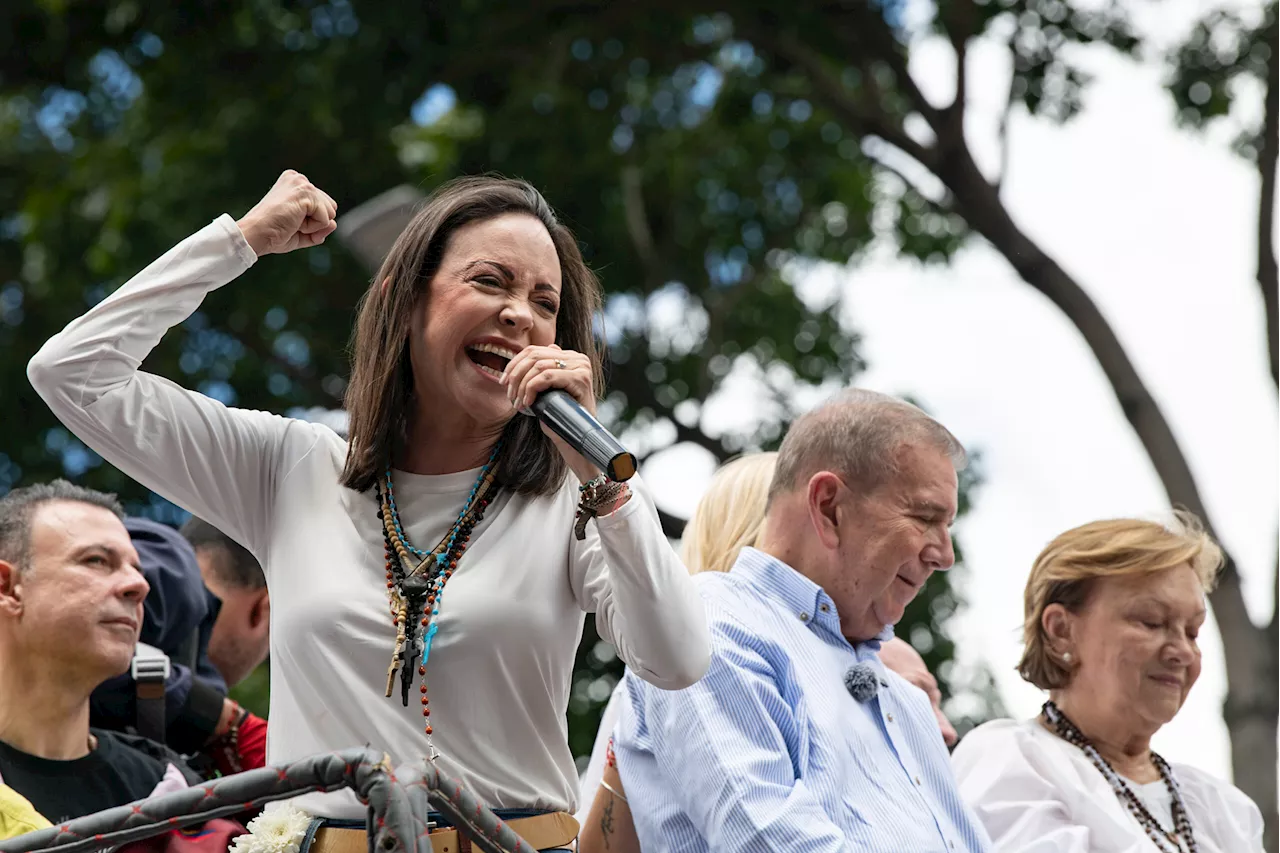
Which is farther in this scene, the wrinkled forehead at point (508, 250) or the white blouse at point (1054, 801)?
the white blouse at point (1054, 801)

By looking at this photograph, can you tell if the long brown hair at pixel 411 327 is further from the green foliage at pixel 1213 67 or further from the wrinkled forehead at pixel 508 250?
the green foliage at pixel 1213 67

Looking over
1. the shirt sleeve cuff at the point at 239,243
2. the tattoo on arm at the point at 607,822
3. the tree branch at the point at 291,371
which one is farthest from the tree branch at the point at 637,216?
the shirt sleeve cuff at the point at 239,243

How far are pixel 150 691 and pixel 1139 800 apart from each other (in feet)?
8.58

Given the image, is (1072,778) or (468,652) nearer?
(468,652)

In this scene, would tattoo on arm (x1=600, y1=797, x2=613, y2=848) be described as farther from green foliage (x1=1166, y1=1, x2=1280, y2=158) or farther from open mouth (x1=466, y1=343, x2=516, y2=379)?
green foliage (x1=1166, y1=1, x2=1280, y2=158)

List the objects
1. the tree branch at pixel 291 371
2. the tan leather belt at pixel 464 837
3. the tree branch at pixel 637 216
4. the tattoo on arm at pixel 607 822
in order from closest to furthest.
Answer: the tan leather belt at pixel 464 837, the tattoo on arm at pixel 607 822, the tree branch at pixel 291 371, the tree branch at pixel 637 216

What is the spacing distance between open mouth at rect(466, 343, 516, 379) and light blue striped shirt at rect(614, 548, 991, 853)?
90 centimetres

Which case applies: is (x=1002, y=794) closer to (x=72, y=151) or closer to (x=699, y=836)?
(x=699, y=836)

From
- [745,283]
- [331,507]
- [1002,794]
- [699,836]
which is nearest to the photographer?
[331,507]

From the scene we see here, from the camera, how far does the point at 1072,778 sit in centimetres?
477

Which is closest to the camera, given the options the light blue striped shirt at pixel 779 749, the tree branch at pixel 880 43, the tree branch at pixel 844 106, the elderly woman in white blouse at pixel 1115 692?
the light blue striped shirt at pixel 779 749

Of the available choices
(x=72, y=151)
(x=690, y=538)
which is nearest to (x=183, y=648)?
(x=690, y=538)

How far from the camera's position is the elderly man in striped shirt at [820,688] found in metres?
3.59

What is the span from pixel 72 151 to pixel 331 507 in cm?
1090
